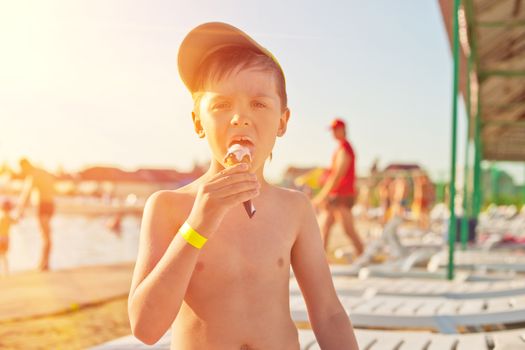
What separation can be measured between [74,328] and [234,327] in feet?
12.6

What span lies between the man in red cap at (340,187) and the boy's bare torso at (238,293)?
215 inches

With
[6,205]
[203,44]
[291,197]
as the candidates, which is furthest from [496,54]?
[203,44]

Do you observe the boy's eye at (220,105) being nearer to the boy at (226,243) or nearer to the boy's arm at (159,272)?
the boy at (226,243)

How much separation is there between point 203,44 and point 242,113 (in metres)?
0.22

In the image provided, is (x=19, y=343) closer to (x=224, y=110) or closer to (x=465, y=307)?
(x=465, y=307)

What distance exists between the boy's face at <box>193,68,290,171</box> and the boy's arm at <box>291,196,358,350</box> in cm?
27

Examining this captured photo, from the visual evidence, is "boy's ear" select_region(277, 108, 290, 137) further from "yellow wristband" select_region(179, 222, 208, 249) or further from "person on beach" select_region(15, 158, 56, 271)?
"person on beach" select_region(15, 158, 56, 271)

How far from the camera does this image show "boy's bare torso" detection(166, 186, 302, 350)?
128 cm

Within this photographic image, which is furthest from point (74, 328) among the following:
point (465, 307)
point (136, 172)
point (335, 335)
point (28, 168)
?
point (136, 172)

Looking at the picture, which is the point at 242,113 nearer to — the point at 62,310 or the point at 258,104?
the point at 258,104

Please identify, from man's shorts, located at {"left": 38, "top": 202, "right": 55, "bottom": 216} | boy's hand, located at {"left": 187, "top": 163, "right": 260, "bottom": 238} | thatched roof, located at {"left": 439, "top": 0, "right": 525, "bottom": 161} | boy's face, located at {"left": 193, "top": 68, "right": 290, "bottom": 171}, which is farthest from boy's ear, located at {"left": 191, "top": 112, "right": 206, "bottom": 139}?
man's shorts, located at {"left": 38, "top": 202, "right": 55, "bottom": 216}

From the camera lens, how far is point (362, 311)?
3.59 m

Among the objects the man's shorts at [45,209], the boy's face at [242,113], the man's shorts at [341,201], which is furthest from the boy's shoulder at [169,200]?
the man's shorts at [45,209]

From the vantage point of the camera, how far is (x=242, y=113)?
1206mm
